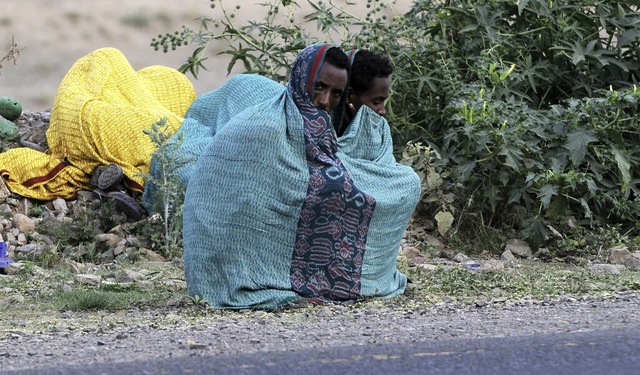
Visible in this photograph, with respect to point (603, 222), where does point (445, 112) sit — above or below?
above

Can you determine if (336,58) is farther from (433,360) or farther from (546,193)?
(546,193)

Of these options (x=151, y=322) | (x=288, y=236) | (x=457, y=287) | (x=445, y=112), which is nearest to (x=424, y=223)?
(x=445, y=112)

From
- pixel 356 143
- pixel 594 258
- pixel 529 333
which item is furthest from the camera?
pixel 594 258

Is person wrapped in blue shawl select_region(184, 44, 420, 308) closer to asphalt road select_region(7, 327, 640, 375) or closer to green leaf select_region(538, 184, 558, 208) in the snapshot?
asphalt road select_region(7, 327, 640, 375)

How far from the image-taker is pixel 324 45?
616 centimetres

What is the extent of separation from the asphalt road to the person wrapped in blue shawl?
1.44 meters

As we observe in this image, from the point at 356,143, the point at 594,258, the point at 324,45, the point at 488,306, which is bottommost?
the point at 594,258

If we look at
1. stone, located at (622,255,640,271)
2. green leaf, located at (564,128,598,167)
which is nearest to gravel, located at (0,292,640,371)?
stone, located at (622,255,640,271)

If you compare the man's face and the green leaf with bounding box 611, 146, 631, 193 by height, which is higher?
the man's face

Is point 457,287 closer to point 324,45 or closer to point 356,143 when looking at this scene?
point 356,143

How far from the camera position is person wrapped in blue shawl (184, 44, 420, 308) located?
19.6 ft

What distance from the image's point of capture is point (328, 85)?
20.1 ft

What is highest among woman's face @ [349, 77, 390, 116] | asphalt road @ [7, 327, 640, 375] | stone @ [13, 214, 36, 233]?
woman's face @ [349, 77, 390, 116]

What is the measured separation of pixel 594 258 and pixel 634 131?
91 centimetres
